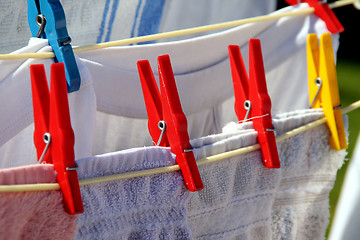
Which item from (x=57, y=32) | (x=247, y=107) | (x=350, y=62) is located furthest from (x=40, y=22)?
(x=350, y=62)

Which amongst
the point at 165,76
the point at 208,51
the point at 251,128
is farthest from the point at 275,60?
the point at 165,76

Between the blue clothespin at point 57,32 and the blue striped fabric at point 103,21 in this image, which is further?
the blue striped fabric at point 103,21

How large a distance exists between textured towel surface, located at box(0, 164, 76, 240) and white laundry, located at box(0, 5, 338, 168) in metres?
0.14

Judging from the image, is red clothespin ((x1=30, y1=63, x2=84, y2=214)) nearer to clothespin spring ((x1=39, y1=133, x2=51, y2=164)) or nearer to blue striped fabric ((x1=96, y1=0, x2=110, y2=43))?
clothespin spring ((x1=39, y1=133, x2=51, y2=164))

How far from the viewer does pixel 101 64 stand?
66 cm

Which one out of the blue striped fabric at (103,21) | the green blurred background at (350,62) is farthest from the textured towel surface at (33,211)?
the green blurred background at (350,62)

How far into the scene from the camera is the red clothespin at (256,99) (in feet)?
2.06

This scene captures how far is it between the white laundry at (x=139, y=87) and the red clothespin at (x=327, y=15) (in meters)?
0.01

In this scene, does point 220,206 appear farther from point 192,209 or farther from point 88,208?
point 88,208

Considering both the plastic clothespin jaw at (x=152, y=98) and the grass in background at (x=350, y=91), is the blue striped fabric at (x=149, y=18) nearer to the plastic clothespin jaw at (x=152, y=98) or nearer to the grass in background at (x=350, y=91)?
the plastic clothespin jaw at (x=152, y=98)

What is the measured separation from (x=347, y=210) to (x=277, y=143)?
0.85 feet

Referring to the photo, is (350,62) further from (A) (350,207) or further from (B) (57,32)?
(B) (57,32)

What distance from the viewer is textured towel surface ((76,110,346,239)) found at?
20.3 inches

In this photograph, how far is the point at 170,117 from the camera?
55 centimetres
